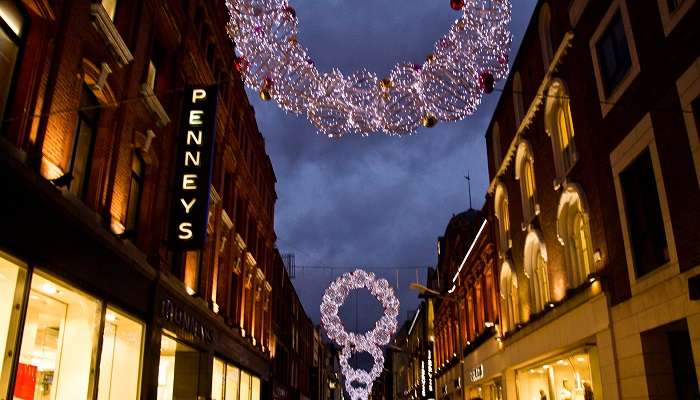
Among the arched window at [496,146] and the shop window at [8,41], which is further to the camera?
the arched window at [496,146]

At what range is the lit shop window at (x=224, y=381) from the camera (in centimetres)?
2159

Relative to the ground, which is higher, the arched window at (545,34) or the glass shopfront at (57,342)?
the arched window at (545,34)

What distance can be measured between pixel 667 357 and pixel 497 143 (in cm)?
1562

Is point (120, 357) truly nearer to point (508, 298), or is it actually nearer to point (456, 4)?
point (456, 4)

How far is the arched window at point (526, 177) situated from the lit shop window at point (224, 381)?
1228cm

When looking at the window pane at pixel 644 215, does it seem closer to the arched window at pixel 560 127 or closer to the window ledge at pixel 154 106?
the arched window at pixel 560 127

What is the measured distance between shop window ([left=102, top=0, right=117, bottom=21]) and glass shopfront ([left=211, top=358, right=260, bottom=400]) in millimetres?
12628

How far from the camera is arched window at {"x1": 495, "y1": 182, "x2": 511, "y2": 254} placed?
2514 centimetres

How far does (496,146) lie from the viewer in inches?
1073

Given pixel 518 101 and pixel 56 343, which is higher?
pixel 518 101

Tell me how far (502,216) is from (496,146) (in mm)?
3395

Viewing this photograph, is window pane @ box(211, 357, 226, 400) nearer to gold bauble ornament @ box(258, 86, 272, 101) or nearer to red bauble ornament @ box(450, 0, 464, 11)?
gold bauble ornament @ box(258, 86, 272, 101)

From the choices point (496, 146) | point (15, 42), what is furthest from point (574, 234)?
point (15, 42)

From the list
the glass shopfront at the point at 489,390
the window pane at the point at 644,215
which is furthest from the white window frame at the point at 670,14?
the glass shopfront at the point at 489,390
